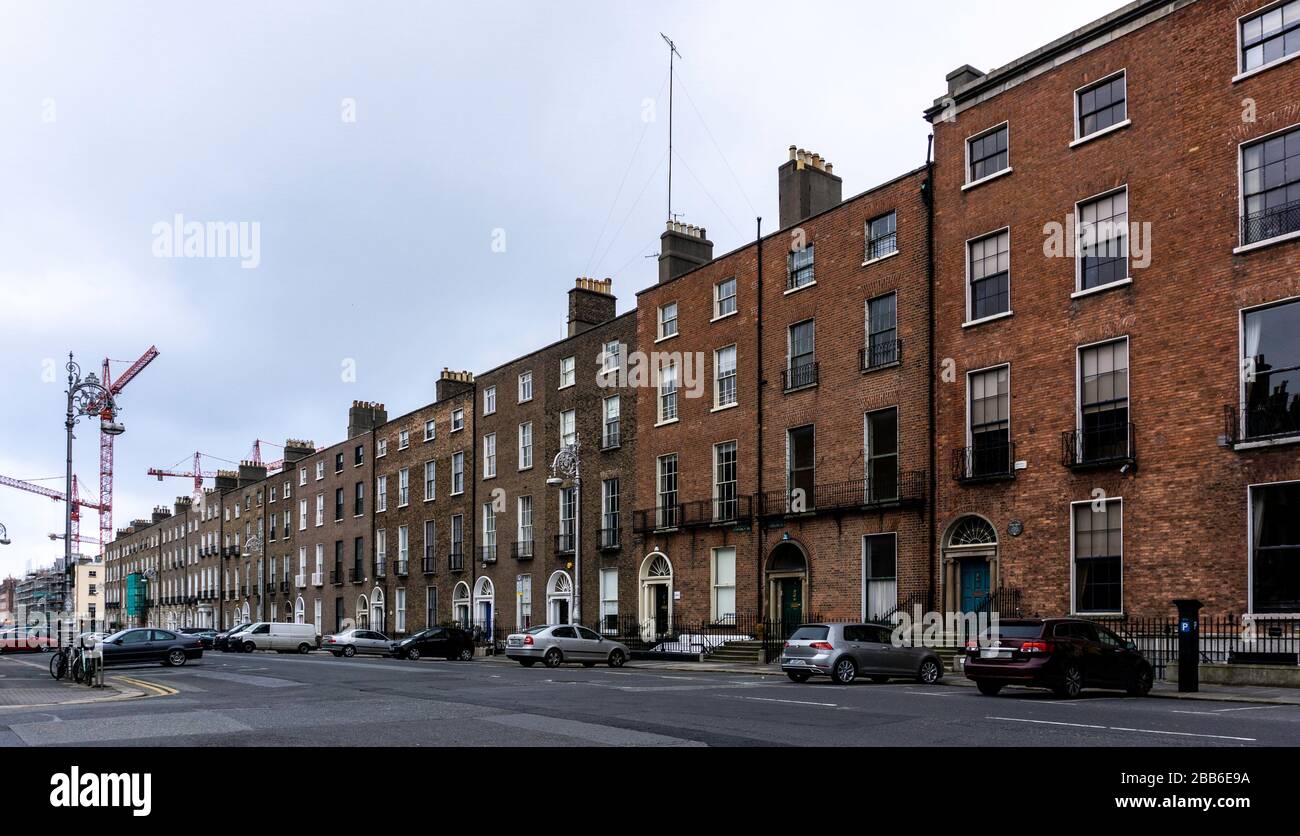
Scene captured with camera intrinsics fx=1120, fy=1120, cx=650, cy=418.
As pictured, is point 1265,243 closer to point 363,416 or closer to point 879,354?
point 879,354

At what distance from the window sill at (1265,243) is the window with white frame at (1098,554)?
19.5 ft

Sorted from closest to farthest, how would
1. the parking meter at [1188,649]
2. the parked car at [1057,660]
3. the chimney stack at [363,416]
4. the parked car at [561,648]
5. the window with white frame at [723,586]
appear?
the parked car at [1057,660] < the parking meter at [1188,649] < the parked car at [561,648] < the window with white frame at [723,586] < the chimney stack at [363,416]

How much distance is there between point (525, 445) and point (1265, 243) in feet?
107

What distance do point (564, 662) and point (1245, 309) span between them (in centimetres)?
2241

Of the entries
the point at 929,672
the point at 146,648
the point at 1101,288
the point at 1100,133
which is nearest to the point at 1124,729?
the point at 929,672

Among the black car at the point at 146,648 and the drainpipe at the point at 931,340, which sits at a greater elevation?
the drainpipe at the point at 931,340

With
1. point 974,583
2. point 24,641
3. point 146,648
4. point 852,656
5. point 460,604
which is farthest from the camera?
point 24,641

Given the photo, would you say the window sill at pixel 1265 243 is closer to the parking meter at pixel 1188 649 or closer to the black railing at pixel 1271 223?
the black railing at pixel 1271 223

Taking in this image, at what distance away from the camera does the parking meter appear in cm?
2047

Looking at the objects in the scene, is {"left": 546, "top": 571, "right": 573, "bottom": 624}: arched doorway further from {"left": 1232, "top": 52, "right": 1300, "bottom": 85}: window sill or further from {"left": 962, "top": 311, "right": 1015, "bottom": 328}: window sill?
{"left": 1232, "top": 52, "right": 1300, "bottom": 85}: window sill

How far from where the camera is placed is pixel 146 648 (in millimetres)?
38688

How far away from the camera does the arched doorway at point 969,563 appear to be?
93.7 ft

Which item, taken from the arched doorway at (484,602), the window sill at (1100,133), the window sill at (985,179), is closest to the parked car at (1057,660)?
the window sill at (1100,133)

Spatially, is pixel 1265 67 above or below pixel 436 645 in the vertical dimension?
above
